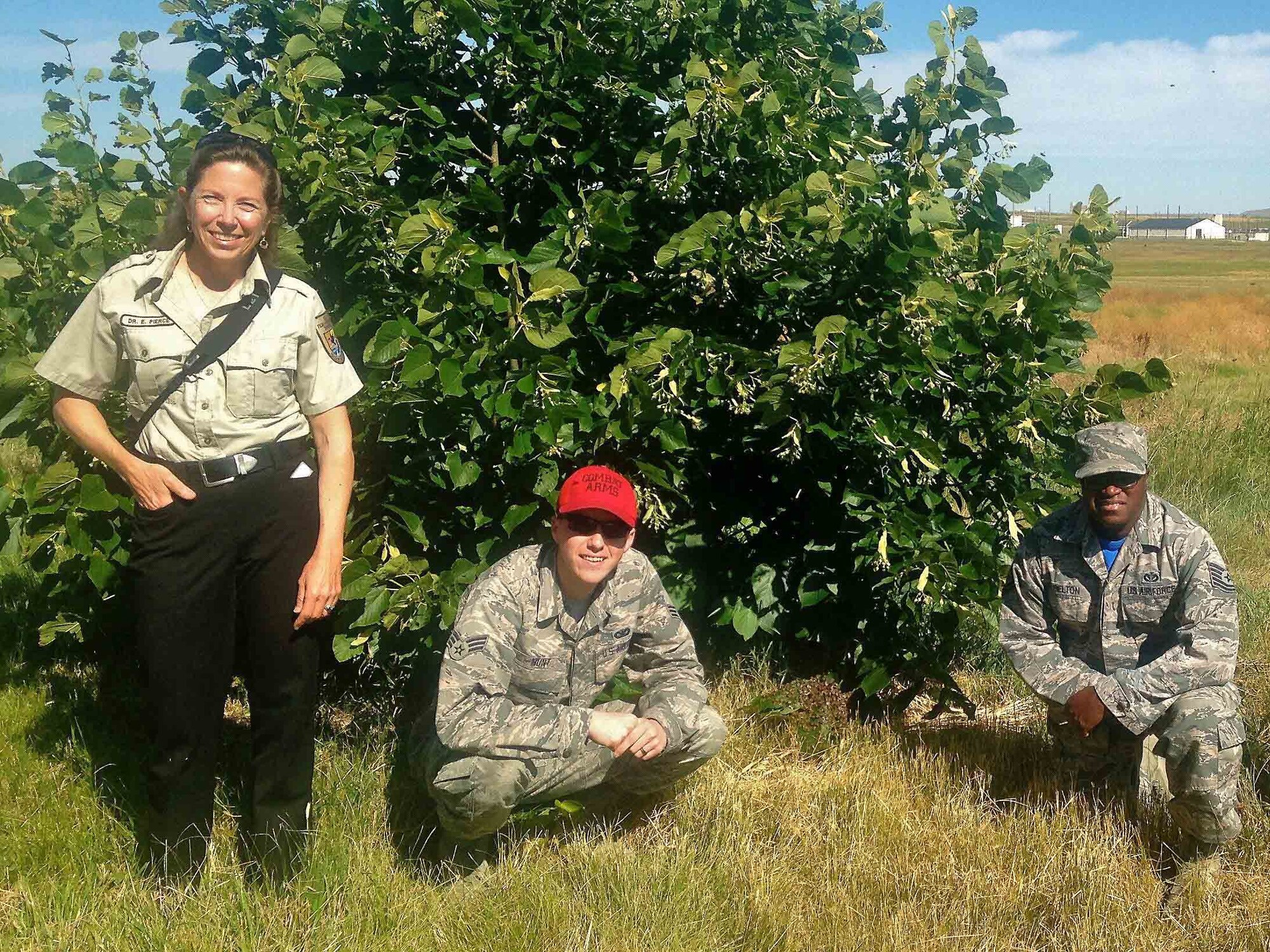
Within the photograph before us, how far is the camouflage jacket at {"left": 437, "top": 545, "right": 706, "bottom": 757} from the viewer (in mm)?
3107

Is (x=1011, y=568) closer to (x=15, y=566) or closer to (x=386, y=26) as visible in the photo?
(x=386, y=26)

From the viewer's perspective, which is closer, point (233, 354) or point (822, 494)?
point (233, 354)

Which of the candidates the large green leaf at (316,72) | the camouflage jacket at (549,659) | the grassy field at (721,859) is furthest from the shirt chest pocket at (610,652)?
the large green leaf at (316,72)

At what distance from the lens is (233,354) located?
2801 mm

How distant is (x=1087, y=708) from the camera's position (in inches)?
132

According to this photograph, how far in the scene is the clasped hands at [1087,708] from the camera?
131 inches

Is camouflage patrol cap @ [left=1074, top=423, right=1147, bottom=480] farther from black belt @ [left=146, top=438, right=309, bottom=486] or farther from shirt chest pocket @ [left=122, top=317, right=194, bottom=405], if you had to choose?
shirt chest pocket @ [left=122, top=317, right=194, bottom=405]

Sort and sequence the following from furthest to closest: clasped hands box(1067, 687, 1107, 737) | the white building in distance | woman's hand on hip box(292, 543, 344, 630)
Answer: the white building in distance < clasped hands box(1067, 687, 1107, 737) < woman's hand on hip box(292, 543, 344, 630)

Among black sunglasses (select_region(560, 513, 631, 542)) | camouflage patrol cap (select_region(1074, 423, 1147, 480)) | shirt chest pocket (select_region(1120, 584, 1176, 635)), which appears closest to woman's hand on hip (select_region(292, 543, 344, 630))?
black sunglasses (select_region(560, 513, 631, 542))

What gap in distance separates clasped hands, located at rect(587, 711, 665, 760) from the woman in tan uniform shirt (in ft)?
2.59

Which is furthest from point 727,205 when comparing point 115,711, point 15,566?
point 15,566

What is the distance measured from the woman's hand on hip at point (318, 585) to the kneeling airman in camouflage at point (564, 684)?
38cm

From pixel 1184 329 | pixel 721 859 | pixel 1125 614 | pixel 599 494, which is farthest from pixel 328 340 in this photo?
pixel 1184 329

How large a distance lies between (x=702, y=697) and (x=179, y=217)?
192cm
